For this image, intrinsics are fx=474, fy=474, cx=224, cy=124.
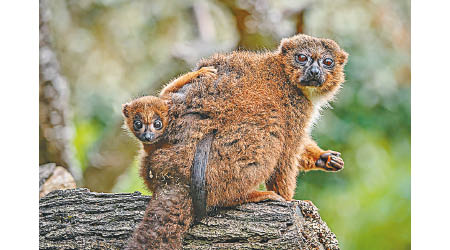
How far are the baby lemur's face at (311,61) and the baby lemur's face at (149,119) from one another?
3.55 feet

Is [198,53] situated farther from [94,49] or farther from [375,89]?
[375,89]

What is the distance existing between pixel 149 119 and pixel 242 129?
26.4 inches

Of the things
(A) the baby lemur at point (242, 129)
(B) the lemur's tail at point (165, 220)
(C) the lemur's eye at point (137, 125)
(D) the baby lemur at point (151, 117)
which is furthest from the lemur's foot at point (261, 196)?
(C) the lemur's eye at point (137, 125)

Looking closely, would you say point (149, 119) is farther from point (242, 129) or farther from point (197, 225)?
point (197, 225)

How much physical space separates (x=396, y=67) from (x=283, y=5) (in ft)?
3.73

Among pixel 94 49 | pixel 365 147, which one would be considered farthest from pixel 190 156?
pixel 94 49

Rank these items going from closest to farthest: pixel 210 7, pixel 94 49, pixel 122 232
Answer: pixel 122 232
pixel 210 7
pixel 94 49

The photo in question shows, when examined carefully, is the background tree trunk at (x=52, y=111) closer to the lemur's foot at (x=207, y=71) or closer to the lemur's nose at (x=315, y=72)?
the lemur's foot at (x=207, y=71)

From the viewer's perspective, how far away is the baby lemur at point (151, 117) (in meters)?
3.38

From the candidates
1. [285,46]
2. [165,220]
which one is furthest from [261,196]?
[285,46]

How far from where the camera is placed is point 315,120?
399cm

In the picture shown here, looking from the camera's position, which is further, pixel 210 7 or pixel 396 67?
pixel 210 7

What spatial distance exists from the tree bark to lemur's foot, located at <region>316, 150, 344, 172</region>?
64 cm

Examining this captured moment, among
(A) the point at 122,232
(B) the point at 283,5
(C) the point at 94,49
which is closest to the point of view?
(A) the point at 122,232
